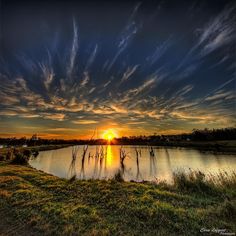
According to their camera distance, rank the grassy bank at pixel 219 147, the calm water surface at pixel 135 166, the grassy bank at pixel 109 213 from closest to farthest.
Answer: the grassy bank at pixel 109 213
the calm water surface at pixel 135 166
the grassy bank at pixel 219 147

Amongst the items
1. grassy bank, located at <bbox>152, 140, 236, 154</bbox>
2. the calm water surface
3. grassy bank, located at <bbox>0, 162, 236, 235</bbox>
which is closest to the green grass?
grassy bank, located at <bbox>152, 140, 236, 154</bbox>

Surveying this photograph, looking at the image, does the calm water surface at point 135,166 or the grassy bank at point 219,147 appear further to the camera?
the grassy bank at point 219,147

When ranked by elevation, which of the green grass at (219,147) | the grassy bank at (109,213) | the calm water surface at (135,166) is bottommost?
the grassy bank at (109,213)

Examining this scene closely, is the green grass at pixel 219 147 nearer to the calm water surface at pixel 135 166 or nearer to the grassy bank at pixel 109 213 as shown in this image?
the calm water surface at pixel 135 166

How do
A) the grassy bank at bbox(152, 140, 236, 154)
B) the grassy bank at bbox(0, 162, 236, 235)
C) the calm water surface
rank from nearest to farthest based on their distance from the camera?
the grassy bank at bbox(0, 162, 236, 235)
the calm water surface
the grassy bank at bbox(152, 140, 236, 154)

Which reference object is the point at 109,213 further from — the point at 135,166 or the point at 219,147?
the point at 219,147

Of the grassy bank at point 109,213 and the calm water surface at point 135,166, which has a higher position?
the calm water surface at point 135,166

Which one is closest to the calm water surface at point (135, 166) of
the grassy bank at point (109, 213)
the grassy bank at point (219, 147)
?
the grassy bank at point (109, 213)

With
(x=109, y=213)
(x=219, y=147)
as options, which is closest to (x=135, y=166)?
(x=109, y=213)

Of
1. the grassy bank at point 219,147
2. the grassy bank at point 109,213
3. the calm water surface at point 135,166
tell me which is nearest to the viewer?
the grassy bank at point 109,213

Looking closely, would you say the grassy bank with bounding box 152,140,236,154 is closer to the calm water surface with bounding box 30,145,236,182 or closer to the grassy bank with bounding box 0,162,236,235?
the calm water surface with bounding box 30,145,236,182

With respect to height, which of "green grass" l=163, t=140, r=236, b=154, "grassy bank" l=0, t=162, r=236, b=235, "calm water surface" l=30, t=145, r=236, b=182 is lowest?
"grassy bank" l=0, t=162, r=236, b=235

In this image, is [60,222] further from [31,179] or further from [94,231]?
[31,179]

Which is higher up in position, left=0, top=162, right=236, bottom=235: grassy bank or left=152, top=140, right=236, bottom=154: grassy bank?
left=152, top=140, right=236, bottom=154: grassy bank
